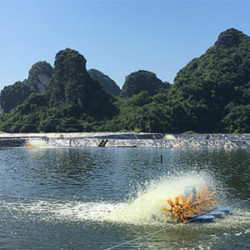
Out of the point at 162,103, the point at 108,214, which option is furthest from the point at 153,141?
the point at 108,214

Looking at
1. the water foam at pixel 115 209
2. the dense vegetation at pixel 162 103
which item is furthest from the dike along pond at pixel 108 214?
the dense vegetation at pixel 162 103

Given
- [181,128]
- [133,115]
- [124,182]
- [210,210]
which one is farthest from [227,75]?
[210,210]

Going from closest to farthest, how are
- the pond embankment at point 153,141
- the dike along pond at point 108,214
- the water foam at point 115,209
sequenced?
1. the dike along pond at point 108,214
2. the water foam at point 115,209
3. the pond embankment at point 153,141

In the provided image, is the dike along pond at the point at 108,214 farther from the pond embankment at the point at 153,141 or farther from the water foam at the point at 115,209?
the pond embankment at the point at 153,141

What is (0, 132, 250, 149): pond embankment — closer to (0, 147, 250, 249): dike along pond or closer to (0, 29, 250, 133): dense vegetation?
(0, 29, 250, 133): dense vegetation

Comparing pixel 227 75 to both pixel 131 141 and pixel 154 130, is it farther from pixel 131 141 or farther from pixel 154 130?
pixel 131 141

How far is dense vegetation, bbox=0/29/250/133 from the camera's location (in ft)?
448

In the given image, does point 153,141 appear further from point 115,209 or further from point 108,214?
point 108,214

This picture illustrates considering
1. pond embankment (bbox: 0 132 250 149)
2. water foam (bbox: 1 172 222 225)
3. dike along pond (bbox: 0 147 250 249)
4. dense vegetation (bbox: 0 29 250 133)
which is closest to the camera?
dike along pond (bbox: 0 147 250 249)

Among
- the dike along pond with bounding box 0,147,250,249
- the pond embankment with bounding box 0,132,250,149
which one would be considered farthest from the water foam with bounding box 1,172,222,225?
the pond embankment with bounding box 0,132,250,149

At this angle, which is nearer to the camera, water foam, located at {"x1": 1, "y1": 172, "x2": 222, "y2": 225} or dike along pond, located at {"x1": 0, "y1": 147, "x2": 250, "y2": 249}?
dike along pond, located at {"x1": 0, "y1": 147, "x2": 250, "y2": 249}

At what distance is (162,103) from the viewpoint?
480 feet

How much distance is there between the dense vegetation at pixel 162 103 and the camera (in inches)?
5379

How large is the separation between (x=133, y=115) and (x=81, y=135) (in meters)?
21.0
